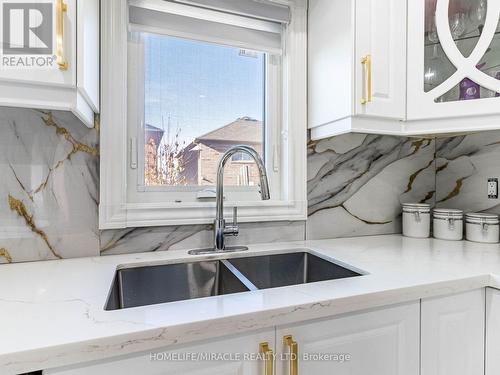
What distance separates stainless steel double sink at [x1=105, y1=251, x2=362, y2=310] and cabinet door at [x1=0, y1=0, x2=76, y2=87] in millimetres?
588

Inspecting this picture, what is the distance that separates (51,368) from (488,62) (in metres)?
1.58

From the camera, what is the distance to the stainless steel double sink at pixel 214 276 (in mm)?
1041

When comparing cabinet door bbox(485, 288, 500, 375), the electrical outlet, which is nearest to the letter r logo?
cabinet door bbox(485, 288, 500, 375)

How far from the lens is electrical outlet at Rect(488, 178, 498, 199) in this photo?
1531 mm

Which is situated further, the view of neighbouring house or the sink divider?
the view of neighbouring house

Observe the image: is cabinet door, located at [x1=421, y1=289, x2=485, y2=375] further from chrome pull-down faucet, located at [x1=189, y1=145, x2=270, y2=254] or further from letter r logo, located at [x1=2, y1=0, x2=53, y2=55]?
letter r logo, located at [x1=2, y1=0, x2=53, y2=55]

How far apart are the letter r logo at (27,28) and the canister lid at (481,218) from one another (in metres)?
1.69

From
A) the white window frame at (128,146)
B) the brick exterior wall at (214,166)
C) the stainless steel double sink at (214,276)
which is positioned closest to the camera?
the stainless steel double sink at (214,276)

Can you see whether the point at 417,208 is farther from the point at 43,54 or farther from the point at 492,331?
the point at 43,54

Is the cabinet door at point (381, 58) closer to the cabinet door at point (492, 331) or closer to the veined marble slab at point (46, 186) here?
the cabinet door at point (492, 331)

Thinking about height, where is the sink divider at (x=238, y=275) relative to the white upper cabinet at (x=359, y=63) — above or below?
below

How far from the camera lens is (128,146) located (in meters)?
1.25

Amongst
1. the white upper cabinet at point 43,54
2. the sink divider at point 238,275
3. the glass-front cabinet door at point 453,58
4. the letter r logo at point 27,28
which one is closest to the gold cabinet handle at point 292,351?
the sink divider at point 238,275

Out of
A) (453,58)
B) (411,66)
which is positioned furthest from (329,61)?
(453,58)
